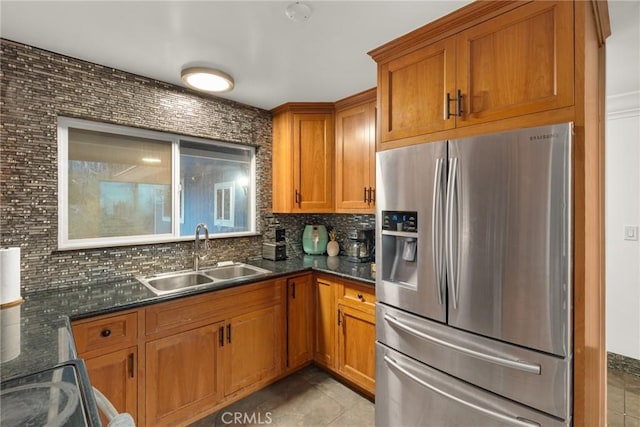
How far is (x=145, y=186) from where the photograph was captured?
2289mm

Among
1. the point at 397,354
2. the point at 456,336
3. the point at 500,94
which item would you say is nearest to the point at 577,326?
the point at 456,336

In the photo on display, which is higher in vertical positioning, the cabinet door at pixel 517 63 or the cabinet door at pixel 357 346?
the cabinet door at pixel 517 63

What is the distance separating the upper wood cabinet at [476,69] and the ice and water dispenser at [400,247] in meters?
0.43

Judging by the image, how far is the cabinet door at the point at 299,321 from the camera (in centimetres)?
233

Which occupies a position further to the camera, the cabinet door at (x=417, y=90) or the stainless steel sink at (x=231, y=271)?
the stainless steel sink at (x=231, y=271)

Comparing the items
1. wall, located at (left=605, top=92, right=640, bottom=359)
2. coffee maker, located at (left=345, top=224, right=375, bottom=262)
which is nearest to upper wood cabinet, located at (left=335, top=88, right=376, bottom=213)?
coffee maker, located at (left=345, top=224, right=375, bottom=262)

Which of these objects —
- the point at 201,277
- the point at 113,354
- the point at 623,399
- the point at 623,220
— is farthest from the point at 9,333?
the point at 623,220

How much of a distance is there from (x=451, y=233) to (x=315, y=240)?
181 centimetres

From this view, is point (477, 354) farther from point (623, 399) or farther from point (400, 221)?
point (623, 399)

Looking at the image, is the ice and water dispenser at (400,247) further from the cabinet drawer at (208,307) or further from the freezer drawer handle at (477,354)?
the cabinet drawer at (208,307)

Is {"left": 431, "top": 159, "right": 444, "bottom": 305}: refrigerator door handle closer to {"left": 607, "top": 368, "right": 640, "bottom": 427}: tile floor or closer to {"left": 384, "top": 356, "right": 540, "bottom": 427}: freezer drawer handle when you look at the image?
{"left": 384, "top": 356, "right": 540, "bottom": 427}: freezer drawer handle

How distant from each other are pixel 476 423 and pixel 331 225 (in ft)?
6.87

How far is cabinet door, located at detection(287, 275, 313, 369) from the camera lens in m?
2.33

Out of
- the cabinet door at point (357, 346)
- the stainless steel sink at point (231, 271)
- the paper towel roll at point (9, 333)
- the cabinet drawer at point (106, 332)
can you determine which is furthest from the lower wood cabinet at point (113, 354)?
the cabinet door at point (357, 346)
